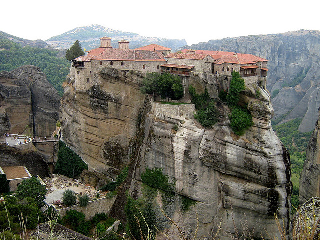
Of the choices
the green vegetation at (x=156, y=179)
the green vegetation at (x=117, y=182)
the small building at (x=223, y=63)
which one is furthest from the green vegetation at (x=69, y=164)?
the small building at (x=223, y=63)

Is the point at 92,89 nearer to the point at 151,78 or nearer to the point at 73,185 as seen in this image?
the point at 151,78

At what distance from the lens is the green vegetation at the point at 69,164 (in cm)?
3575

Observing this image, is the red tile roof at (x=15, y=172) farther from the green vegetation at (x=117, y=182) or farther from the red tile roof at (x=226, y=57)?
the red tile roof at (x=226, y=57)

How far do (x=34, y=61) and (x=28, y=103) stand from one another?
1029 inches

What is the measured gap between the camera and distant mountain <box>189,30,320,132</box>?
76438 millimetres

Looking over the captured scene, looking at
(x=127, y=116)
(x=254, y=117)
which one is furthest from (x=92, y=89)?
(x=254, y=117)

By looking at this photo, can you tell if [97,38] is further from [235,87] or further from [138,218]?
[138,218]

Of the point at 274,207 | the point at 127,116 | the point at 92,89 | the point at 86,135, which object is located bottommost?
the point at 274,207

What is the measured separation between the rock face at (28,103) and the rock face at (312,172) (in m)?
27.3

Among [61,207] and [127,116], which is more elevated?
[127,116]

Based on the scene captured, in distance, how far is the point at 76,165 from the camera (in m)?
35.8

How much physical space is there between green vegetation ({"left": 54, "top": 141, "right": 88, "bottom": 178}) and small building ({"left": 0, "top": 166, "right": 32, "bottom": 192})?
3.97 metres

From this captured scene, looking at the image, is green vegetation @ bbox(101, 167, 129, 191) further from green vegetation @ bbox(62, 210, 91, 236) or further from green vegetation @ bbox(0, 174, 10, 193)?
green vegetation @ bbox(0, 174, 10, 193)

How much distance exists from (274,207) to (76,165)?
726 inches
